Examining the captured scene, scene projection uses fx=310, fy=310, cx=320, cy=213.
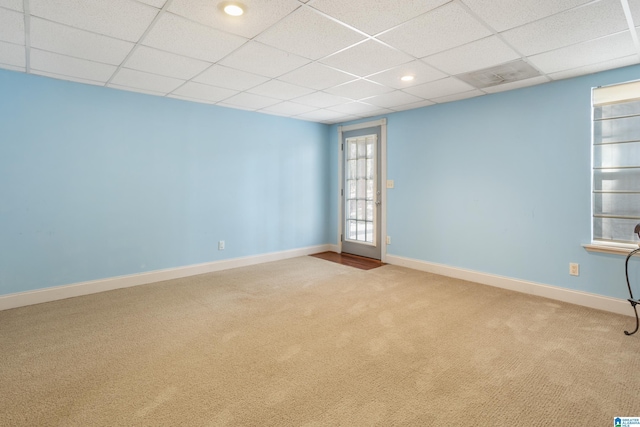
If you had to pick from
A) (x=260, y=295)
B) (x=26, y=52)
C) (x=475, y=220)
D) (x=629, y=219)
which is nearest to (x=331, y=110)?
(x=475, y=220)

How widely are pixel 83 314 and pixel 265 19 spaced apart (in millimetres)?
3270

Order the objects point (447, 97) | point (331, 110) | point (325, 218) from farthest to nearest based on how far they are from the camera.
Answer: point (325, 218) → point (331, 110) → point (447, 97)

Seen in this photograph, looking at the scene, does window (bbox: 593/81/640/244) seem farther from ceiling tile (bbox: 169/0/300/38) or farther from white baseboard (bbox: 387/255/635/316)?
ceiling tile (bbox: 169/0/300/38)

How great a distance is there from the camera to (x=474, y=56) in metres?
2.86

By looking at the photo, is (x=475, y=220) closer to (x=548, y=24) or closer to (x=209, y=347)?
(x=548, y=24)

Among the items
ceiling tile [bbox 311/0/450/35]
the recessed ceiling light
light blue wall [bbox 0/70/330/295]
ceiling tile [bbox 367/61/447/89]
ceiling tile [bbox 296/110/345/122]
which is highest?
ceiling tile [bbox 296/110/345/122]

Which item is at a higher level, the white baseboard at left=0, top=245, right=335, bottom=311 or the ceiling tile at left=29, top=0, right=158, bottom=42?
the ceiling tile at left=29, top=0, right=158, bottom=42

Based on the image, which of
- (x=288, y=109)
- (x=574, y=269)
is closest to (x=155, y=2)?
(x=288, y=109)

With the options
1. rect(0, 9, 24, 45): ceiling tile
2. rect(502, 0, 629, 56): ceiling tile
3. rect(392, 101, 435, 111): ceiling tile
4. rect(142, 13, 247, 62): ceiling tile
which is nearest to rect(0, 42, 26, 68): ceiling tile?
rect(0, 9, 24, 45): ceiling tile

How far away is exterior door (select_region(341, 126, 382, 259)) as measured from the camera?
5.48 meters

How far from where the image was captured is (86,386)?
6.52 ft

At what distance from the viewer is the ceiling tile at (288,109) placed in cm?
467

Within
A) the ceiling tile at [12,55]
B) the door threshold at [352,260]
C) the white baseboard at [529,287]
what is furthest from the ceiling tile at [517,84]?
the ceiling tile at [12,55]

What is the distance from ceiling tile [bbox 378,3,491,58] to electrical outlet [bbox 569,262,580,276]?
2653 millimetres
